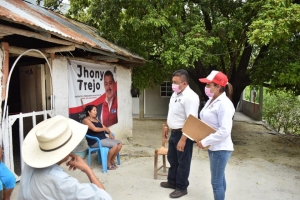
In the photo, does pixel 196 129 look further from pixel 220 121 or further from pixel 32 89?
pixel 32 89

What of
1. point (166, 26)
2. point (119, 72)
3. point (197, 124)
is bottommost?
point (197, 124)

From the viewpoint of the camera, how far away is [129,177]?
14.4ft

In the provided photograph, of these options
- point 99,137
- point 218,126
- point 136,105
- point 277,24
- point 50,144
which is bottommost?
point 136,105

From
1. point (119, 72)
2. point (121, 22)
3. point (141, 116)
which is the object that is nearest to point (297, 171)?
point (119, 72)

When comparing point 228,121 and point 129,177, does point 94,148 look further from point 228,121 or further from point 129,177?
point 228,121

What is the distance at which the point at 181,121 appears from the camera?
3.41m

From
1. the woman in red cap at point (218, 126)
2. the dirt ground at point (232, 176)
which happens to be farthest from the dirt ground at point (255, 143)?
the woman in red cap at point (218, 126)

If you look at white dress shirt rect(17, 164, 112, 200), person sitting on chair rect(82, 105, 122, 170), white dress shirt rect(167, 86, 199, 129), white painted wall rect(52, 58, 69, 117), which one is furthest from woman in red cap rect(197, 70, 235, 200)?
white painted wall rect(52, 58, 69, 117)

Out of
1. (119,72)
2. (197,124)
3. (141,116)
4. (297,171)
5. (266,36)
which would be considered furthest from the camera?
(141,116)

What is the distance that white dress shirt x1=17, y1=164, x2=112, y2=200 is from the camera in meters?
1.47

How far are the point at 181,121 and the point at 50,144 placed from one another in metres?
2.17

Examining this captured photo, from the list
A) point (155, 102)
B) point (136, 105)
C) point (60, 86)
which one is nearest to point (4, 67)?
point (60, 86)

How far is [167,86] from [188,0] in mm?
6985

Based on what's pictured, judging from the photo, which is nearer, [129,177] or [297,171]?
[129,177]
